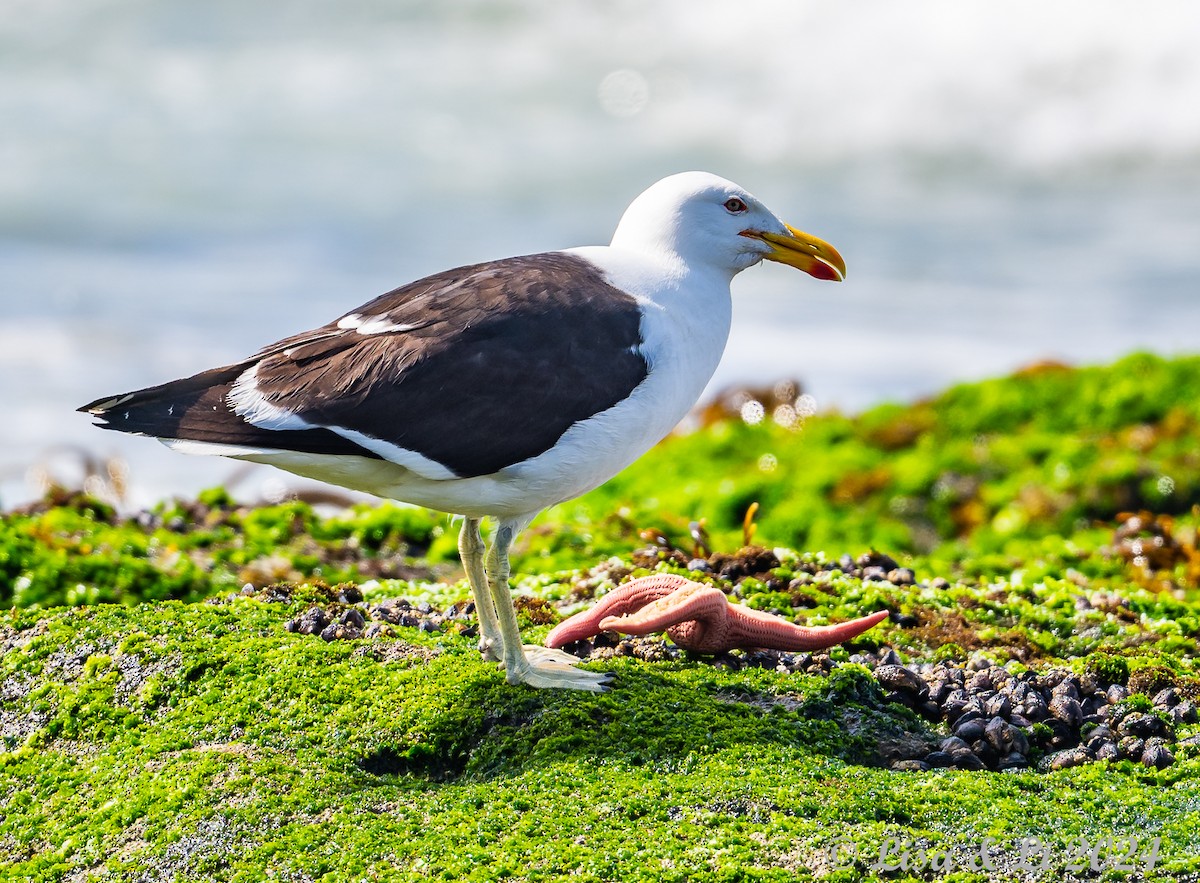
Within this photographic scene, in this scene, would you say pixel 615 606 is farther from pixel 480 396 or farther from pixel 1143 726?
pixel 1143 726

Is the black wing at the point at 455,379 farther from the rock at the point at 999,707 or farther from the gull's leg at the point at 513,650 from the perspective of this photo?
the rock at the point at 999,707

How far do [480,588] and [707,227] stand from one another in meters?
2.17

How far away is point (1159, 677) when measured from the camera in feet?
21.1

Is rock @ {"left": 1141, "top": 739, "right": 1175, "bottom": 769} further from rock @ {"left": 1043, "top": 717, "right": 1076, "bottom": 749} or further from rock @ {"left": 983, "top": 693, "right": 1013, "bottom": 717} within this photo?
rock @ {"left": 983, "top": 693, "right": 1013, "bottom": 717}

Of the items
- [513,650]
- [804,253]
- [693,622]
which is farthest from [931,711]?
A: [804,253]

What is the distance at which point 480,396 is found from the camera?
5.84 m

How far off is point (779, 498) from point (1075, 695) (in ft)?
24.1

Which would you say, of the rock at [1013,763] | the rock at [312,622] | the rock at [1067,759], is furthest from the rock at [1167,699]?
the rock at [312,622]

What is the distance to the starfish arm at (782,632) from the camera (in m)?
6.63

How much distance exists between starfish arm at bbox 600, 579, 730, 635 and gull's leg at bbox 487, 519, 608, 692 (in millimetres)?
441

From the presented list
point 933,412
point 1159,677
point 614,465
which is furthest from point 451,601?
point 933,412

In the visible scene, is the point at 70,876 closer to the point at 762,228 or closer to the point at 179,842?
the point at 179,842

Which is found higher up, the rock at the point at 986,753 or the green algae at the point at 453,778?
the green algae at the point at 453,778

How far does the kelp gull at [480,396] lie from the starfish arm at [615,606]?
18.0 inches
